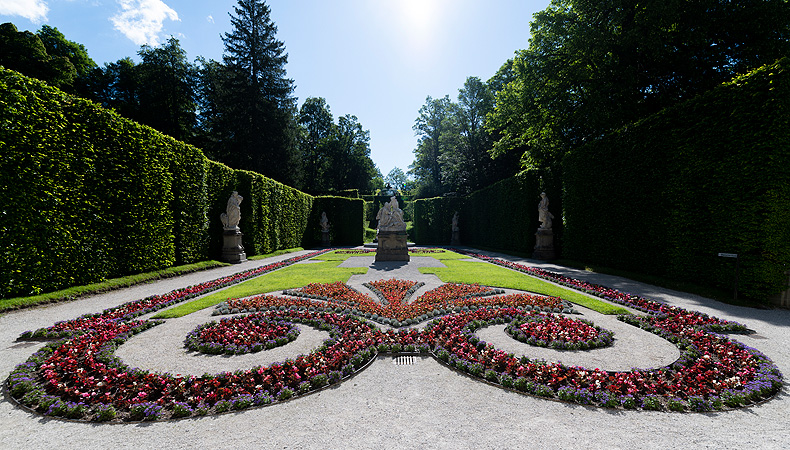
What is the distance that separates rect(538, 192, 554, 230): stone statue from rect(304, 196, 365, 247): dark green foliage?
1975cm

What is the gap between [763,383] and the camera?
3.56 m

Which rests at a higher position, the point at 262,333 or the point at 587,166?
the point at 587,166

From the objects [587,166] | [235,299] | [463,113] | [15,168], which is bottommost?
[235,299]

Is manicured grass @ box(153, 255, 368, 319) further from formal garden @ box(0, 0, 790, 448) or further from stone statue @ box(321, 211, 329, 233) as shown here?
stone statue @ box(321, 211, 329, 233)

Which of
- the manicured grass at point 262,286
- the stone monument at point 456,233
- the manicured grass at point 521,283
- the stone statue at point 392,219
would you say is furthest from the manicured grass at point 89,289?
the stone monument at point 456,233

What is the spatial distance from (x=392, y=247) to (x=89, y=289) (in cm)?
1178

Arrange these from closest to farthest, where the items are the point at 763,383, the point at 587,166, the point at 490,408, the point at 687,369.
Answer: the point at 490,408 < the point at 763,383 < the point at 687,369 < the point at 587,166

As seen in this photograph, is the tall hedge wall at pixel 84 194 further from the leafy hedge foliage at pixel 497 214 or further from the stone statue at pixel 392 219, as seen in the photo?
the leafy hedge foliage at pixel 497 214

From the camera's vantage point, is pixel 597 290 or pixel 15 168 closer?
pixel 15 168

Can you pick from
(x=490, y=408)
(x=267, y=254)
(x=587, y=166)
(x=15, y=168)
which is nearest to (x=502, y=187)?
(x=587, y=166)

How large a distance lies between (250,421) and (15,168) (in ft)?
31.3

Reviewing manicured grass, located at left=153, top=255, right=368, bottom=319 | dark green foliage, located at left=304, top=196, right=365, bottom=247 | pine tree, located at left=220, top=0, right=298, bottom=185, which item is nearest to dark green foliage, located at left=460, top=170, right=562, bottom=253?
manicured grass, located at left=153, top=255, right=368, bottom=319

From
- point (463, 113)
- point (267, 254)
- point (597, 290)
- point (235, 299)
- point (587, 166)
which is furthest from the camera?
point (463, 113)

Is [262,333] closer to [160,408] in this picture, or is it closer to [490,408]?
[160,408]
